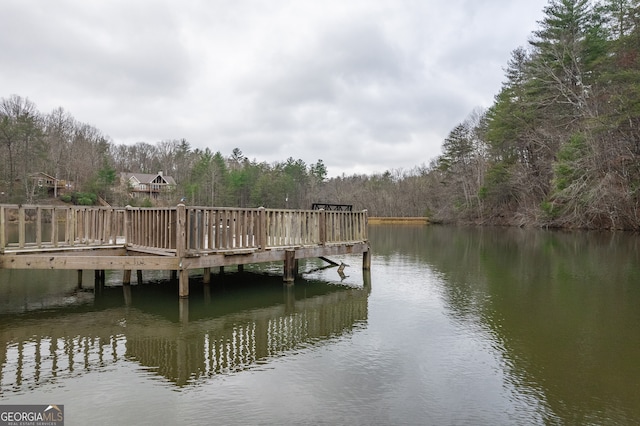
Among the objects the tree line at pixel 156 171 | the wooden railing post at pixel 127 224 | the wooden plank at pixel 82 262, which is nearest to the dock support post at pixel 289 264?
the wooden plank at pixel 82 262

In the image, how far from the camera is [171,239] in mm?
8625

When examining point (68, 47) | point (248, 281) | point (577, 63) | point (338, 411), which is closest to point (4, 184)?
point (68, 47)

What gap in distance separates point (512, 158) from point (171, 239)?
43179 millimetres

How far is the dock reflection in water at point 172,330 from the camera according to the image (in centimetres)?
491

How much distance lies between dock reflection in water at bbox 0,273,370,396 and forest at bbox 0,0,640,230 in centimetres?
2448

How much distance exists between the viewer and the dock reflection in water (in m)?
4.91

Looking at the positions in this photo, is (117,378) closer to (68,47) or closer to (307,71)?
(68,47)

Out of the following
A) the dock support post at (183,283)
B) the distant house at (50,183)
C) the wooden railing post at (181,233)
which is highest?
the distant house at (50,183)

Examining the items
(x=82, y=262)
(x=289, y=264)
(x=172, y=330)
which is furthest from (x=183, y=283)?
(x=289, y=264)

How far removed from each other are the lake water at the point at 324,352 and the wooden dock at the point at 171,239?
825 mm

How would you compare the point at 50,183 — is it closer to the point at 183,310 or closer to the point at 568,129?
the point at 183,310

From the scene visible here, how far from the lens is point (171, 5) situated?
1438 cm

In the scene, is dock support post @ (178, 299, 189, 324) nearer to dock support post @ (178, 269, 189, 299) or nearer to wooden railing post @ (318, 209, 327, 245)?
dock support post @ (178, 269, 189, 299)

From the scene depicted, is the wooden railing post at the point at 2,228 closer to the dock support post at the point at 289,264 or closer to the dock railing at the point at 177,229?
the dock railing at the point at 177,229
